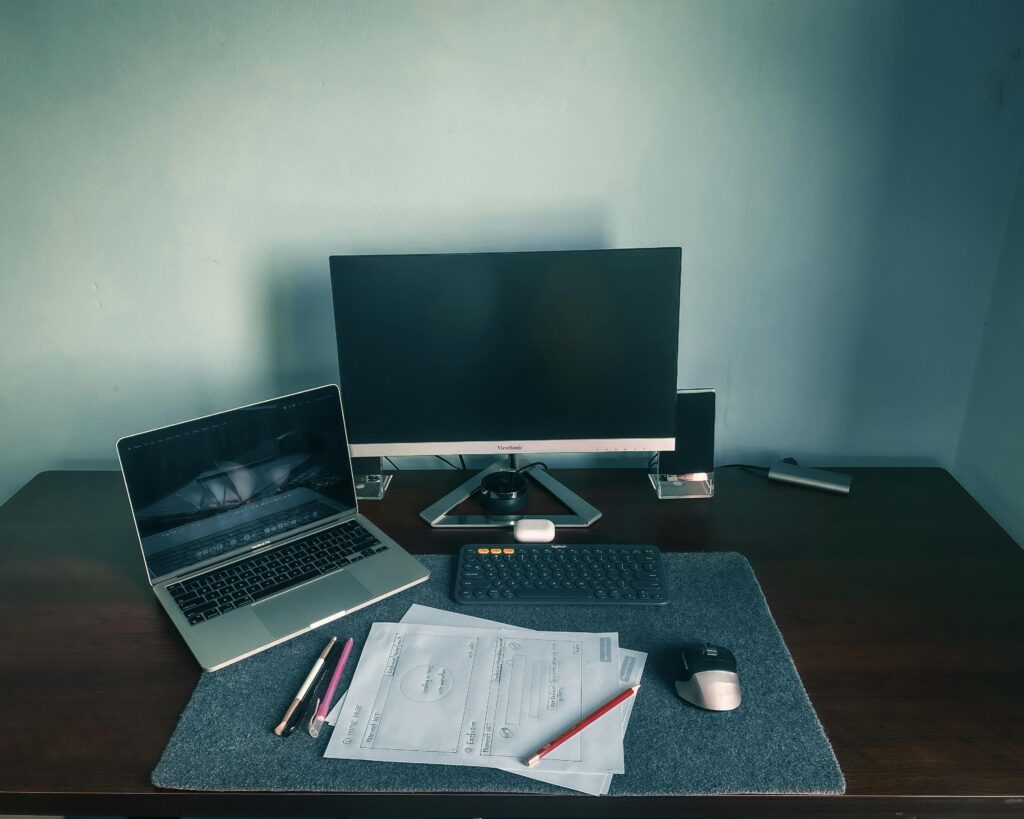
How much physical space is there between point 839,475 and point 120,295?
1.34 meters

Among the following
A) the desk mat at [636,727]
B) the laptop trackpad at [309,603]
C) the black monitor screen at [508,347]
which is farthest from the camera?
the black monitor screen at [508,347]

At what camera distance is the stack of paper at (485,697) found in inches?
33.2

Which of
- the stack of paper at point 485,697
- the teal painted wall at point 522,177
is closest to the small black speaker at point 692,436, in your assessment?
the teal painted wall at point 522,177

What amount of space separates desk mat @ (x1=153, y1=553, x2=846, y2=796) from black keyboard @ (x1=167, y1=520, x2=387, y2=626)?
0.11 metres

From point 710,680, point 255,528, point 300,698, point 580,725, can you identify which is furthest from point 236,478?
point 710,680

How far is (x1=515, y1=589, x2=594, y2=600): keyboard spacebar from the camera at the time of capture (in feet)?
3.55

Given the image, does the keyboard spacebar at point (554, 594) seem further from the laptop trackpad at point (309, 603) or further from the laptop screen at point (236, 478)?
the laptop screen at point (236, 478)

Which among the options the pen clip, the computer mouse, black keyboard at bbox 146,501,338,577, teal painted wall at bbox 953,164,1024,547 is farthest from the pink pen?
teal painted wall at bbox 953,164,1024,547

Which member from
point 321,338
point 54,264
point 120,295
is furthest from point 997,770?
point 54,264

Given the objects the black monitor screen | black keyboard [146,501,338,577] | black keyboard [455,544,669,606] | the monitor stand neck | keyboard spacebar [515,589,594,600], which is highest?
the black monitor screen

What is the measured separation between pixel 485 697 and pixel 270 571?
0.41m

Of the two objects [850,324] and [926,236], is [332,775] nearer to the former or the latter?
[850,324]

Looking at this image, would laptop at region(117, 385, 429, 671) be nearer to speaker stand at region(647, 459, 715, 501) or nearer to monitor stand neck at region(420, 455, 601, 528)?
monitor stand neck at region(420, 455, 601, 528)

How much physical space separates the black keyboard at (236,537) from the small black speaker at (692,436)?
0.58m
